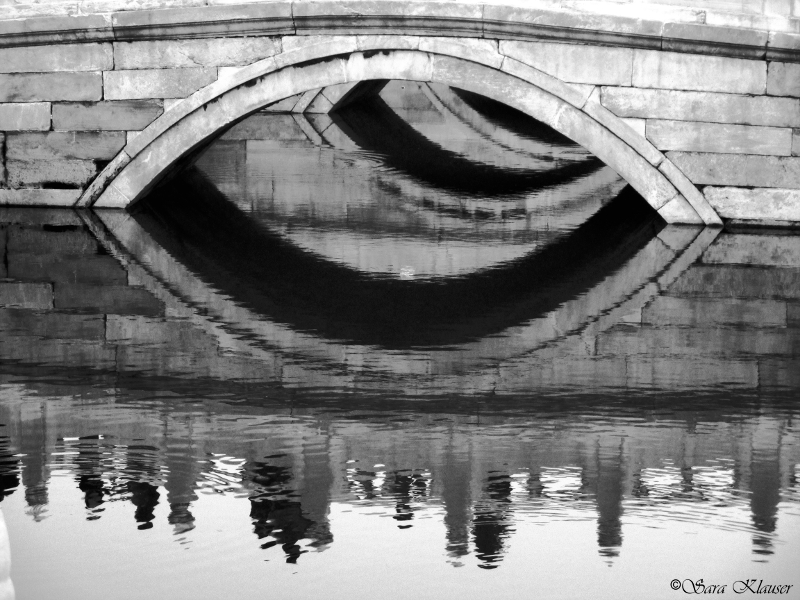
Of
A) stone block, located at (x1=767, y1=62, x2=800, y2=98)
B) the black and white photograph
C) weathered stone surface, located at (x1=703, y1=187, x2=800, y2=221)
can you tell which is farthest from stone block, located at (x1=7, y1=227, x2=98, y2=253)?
stone block, located at (x1=767, y1=62, x2=800, y2=98)

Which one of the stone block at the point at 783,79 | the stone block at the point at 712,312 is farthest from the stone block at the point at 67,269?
the stone block at the point at 783,79

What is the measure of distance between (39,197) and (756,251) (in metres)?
4.19

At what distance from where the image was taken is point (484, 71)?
23.0ft

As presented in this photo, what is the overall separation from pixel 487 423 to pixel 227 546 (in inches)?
46.0

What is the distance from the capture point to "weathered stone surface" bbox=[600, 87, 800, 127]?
22.6 ft

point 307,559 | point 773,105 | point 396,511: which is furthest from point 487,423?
point 773,105

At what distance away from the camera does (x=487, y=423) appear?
150 inches

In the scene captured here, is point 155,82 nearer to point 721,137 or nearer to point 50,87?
point 50,87

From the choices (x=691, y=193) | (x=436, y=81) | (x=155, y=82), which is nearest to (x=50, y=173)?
(x=155, y=82)

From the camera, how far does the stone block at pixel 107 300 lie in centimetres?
525

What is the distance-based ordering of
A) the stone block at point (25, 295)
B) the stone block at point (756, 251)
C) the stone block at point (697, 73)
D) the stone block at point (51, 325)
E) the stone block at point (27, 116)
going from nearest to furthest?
the stone block at point (51, 325) < the stone block at point (25, 295) < the stone block at point (756, 251) < the stone block at point (697, 73) < the stone block at point (27, 116)

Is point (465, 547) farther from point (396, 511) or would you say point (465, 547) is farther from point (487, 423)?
point (487, 423)

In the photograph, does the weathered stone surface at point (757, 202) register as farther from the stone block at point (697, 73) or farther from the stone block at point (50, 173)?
the stone block at point (50, 173)

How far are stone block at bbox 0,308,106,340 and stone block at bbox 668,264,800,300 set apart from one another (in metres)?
2.55
